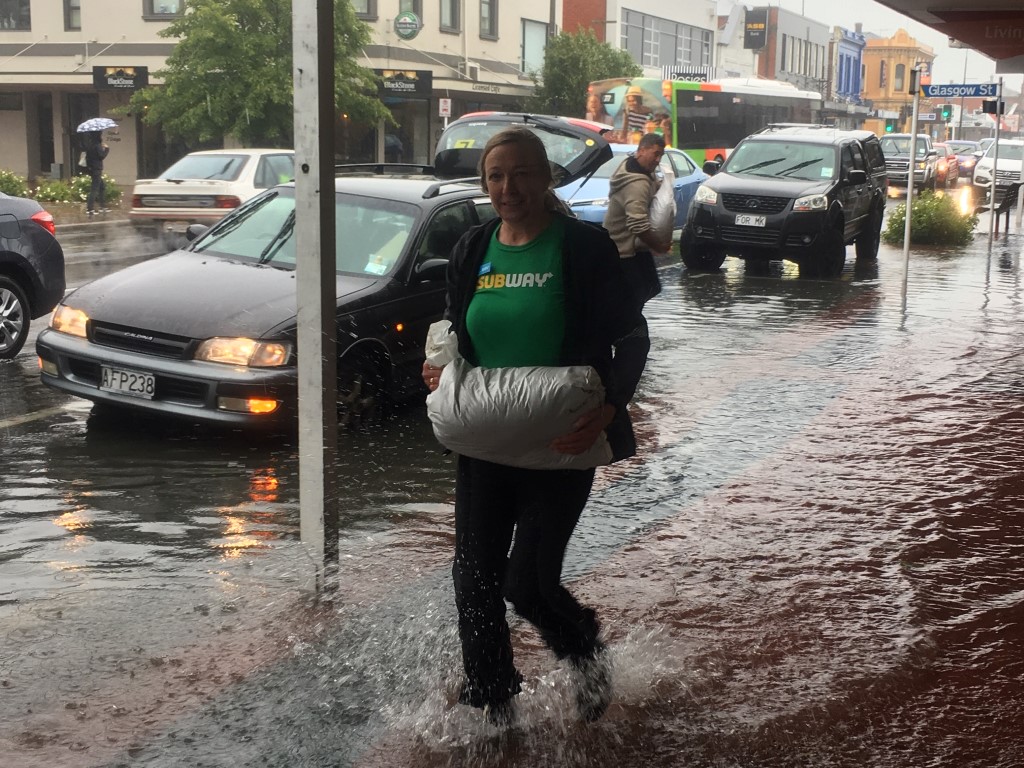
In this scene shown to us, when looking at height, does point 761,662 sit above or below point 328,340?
below

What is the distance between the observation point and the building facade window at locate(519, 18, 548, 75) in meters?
48.2

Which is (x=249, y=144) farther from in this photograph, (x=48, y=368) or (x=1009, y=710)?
(x=1009, y=710)

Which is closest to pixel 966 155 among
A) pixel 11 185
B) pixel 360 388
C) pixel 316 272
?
pixel 11 185

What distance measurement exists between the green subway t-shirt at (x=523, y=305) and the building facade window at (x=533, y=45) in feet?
149

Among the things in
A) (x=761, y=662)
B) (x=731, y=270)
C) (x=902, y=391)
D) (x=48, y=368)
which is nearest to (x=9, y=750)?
(x=761, y=662)

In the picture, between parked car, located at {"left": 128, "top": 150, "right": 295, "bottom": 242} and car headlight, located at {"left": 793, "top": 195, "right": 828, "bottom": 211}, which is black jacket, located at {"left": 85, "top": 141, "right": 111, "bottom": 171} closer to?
parked car, located at {"left": 128, "top": 150, "right": 295, "bottom": 242}

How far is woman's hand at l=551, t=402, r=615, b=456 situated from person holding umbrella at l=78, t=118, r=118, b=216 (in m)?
25.3

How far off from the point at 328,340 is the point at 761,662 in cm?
196

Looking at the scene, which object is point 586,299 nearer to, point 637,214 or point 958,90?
point 637,214

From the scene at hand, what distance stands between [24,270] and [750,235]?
980 cm

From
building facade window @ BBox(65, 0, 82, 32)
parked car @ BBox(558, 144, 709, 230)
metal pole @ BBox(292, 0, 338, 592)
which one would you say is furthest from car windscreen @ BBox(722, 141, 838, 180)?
building facade window @ BBox(65, 0, 82, 32)

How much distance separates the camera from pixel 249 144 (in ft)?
116

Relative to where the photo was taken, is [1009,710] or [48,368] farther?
[48,368]

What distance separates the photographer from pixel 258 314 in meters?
7.26
